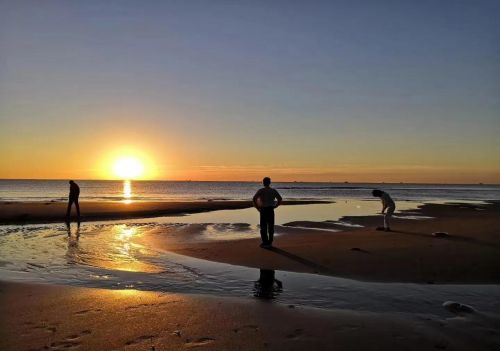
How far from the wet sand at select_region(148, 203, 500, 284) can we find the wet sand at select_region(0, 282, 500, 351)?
3102mm

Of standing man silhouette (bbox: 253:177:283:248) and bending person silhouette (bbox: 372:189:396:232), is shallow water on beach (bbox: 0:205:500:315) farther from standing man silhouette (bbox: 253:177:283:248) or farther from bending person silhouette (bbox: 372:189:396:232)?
bending person silhouette (bbox: 372:189:396:232)

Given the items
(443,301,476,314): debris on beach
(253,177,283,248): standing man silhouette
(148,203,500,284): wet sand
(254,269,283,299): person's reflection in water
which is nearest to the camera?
(443,301,476,314): debris on beach

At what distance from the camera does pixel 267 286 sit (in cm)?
815

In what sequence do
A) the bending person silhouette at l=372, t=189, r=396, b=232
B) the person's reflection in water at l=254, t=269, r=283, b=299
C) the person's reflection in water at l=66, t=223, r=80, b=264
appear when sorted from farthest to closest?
1. the bending person silhouette at l=372, t=189, r=396, b=232
2. the person's reflection in water at l=66, t=223, r=80, b=264
3. the person's reflection in water at l=254, t=269, r=283, b=299

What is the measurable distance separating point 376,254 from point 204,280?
17.0ft

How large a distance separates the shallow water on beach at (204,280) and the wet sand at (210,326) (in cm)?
68

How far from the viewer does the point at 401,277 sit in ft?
29.5

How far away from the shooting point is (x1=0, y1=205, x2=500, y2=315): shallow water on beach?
708cm

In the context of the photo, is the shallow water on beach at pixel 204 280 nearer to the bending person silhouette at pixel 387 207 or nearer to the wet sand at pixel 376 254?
the wet sand at pixel 376 254

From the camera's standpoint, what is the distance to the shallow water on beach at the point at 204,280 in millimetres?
7082

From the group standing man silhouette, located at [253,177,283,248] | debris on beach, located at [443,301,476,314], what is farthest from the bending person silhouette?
debris on beach, located at [443,301,476,314]

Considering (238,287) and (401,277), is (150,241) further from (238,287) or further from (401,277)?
(401,277)

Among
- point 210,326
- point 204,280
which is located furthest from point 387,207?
point 210,326

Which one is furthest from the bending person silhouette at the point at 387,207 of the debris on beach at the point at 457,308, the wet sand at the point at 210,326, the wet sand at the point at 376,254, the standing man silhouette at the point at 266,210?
the wet sand at the point at 210,326
